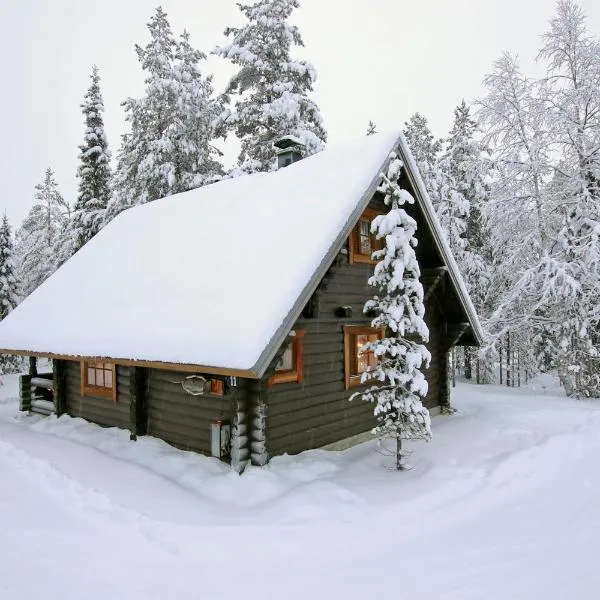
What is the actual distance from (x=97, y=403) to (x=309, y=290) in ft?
24.1

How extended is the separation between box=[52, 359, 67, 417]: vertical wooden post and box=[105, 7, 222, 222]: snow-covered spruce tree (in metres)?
12.6

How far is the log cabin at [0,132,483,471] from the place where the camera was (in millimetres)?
8859

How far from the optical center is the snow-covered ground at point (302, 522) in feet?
17.9

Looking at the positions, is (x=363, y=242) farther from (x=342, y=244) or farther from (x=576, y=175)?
(x=576, y=175)

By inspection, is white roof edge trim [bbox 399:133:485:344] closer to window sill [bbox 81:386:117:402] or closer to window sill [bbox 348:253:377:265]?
window sill [bbox 348:253:377:265]

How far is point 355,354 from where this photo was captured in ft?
38.3

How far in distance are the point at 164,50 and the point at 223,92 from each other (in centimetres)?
462

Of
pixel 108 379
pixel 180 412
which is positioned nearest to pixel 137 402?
pixel 180 412

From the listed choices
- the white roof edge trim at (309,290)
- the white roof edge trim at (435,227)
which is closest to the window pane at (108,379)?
the white roof edge trim at (309,290)

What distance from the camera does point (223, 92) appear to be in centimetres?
2378

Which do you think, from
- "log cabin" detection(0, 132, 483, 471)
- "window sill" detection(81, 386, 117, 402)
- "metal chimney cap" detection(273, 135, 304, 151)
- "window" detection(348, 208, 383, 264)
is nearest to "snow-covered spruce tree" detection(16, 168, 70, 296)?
"log cabin" detection(0, 132, 483, 471)

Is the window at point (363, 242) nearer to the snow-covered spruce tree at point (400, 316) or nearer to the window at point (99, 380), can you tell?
the snow-covered spruce tree at point (400, 316)

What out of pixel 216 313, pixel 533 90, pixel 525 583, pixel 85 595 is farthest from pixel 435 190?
pixel 85 595

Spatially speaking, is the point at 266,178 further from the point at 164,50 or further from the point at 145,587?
the point at 164,50
